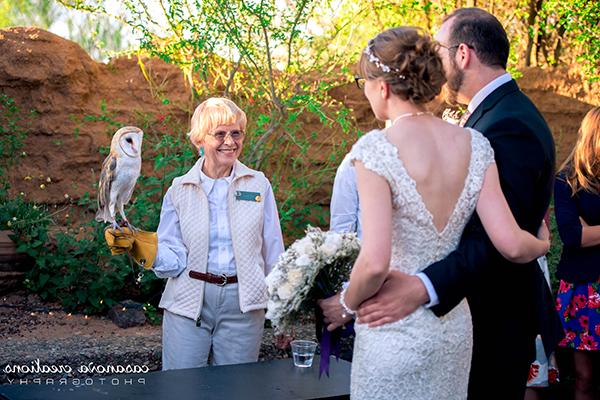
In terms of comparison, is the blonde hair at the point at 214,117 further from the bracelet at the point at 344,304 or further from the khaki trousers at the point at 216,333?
the bracelet at the point at 344,304

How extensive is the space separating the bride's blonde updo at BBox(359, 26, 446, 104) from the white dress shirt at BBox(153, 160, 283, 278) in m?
1.70

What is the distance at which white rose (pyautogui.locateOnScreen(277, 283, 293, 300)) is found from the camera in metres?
2.62

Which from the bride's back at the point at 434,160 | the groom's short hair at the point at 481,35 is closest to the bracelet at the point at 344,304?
the bride's back at the point at 434,160

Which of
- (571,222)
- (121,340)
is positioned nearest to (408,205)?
(571,222)

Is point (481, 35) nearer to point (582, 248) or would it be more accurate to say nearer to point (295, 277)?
point (295, 277)

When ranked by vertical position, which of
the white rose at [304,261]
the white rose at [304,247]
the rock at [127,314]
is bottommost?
the rock at [127,314]

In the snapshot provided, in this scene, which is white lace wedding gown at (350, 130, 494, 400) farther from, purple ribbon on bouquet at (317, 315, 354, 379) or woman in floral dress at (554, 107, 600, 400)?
woman in floral dress at (554, 107, 600, 400)

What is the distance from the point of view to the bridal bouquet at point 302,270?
8.55 feet

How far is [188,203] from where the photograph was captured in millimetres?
3988

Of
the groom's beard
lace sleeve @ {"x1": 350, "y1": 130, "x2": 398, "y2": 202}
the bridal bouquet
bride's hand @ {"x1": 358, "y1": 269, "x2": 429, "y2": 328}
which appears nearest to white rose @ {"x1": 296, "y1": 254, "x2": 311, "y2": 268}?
the bridal bouquet

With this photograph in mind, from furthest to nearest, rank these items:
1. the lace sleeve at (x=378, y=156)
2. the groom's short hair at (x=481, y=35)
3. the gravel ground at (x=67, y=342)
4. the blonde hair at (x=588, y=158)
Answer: the gravel ground at (x=67, y=342) → the blonde hair at (x=588, y=158) → the groom's short hair at (x=481, y=35) → the lace sleeve at (x=378, y=156)

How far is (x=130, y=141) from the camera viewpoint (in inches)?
144

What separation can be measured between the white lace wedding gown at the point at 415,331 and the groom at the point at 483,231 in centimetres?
4

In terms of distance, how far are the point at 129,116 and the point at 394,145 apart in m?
5.29
